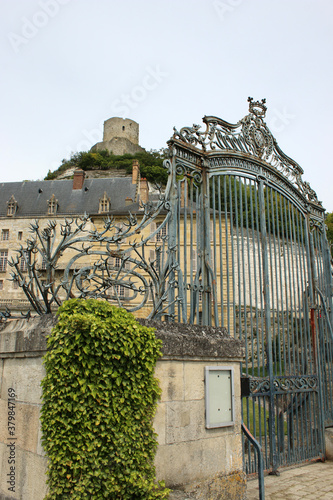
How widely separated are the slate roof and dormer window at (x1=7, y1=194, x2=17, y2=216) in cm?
46

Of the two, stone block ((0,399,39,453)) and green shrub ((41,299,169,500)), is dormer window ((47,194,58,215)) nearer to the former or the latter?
stone block ((0,399,39,453))

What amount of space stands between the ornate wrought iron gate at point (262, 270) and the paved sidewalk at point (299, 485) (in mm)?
222

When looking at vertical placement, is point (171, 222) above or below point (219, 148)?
below

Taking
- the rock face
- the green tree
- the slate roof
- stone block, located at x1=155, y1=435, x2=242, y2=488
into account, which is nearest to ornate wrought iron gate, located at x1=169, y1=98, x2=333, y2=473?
the rock face

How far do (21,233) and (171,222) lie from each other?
41774 mm

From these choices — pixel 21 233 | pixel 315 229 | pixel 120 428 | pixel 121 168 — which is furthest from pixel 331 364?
pixel 121 168

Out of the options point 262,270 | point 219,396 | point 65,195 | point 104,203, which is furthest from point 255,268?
point 65,195

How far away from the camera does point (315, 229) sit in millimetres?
9289

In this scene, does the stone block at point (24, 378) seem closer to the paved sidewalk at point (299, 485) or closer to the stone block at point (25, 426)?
the stone block at point (25, 426)

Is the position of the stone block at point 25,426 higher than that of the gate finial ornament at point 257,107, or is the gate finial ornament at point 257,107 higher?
the gate finial ornament at point 257,107

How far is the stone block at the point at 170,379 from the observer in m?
3.58

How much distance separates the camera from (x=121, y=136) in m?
Result: 86.5

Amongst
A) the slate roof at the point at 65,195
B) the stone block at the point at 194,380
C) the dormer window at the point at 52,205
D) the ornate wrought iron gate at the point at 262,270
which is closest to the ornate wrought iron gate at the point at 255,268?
the ornate wrought iron gate at the point at 262,270

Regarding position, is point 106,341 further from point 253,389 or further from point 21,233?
point 21,233
